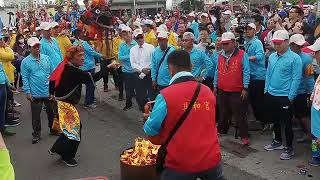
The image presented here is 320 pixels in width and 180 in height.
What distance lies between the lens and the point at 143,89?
9.11m

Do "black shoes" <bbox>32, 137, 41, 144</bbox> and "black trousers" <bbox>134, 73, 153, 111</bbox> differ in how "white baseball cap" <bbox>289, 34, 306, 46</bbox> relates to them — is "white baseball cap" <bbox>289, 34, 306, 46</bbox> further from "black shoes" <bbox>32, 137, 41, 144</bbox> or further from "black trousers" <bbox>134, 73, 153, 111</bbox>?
"black shoes" <bbox>32, 137, 41, 144</bbox>

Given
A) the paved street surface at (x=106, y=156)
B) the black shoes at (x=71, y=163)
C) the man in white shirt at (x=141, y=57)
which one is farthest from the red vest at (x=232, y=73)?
the black shoes at (x=71, y=163)

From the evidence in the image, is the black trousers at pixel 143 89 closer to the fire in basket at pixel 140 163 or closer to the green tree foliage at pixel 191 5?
the fire in basket at pixel 140 163

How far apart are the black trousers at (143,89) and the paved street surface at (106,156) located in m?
0.40

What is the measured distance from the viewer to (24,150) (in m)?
7.44

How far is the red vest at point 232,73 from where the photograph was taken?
6.81m

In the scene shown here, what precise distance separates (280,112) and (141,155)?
7.67ft

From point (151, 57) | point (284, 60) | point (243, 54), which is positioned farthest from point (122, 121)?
point (284, 60)

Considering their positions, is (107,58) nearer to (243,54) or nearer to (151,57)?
(151,57)

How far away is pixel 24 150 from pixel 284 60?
4.83m

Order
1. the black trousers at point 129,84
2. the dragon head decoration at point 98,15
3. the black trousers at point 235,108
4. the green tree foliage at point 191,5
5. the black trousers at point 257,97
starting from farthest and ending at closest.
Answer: the green tree foliage at point 191,5, the dragon head decoration at point 98,15, the black trousers at point 129,84, the black trousers at point 257,97, the black trousers at point 235,108

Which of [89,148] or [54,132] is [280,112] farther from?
[54,132]

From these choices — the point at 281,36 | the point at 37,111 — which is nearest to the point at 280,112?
the point at 281,36

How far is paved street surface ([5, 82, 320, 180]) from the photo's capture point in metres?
6.00
